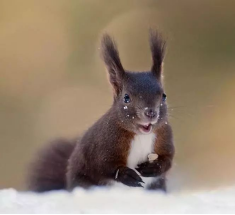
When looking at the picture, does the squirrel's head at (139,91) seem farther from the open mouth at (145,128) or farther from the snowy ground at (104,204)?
the snowy ground at (104,204)

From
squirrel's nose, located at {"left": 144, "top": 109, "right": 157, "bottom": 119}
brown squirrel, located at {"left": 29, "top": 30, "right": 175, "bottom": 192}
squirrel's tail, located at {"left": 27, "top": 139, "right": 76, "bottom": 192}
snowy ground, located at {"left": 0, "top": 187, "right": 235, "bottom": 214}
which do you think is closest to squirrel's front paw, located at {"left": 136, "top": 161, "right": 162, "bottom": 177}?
brown squirrel, located at {"left": 29, "top": 30, "right": 175, "bottom": 192}

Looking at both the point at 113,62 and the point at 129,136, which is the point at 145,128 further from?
the point at 113,62

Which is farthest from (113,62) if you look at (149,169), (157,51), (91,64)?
(91,64)

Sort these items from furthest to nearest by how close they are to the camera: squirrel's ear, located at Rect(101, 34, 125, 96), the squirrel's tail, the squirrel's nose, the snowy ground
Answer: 1. the squirrel's tail
2. squirrel's ear, located at Rect(101, 34, 125, 96)
3. the squirrel's nose
4. the snowy ground

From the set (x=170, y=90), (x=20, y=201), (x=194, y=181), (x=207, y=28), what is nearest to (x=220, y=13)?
(x=207, y=28)

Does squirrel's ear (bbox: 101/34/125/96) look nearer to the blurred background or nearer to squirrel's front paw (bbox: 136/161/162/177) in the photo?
squirrel's front paw (bbox: 136/161/162/177)

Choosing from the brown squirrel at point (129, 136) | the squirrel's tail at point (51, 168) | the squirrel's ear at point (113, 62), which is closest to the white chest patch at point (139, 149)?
A: the brown squirrel at point (129, 136)

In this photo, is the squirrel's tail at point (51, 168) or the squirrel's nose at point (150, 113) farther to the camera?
the squirrel's tail at point (51, 168)
